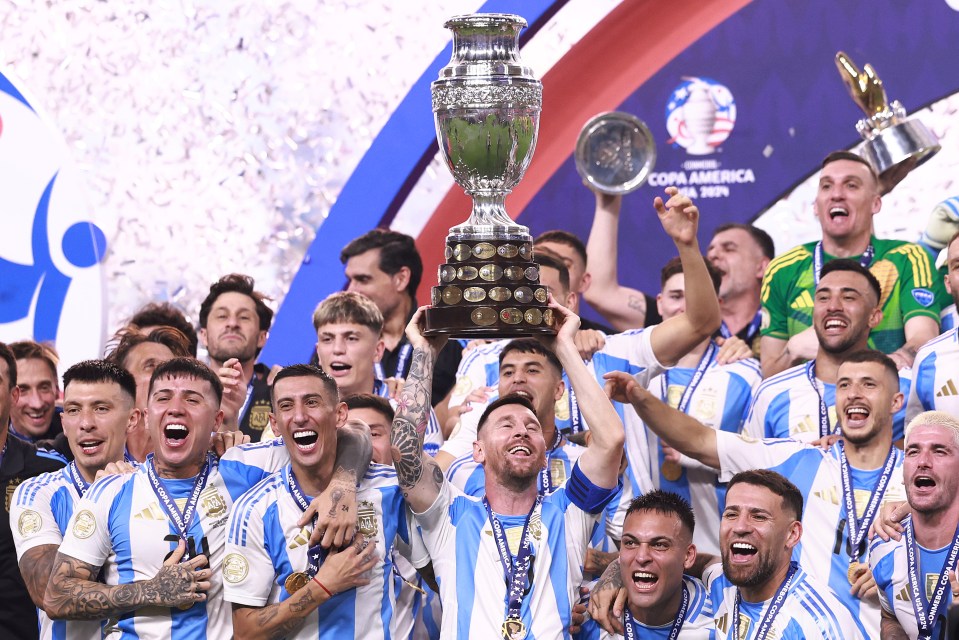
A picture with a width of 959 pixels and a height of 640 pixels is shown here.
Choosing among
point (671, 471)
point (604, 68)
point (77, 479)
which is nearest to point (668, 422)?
point (671, 471)

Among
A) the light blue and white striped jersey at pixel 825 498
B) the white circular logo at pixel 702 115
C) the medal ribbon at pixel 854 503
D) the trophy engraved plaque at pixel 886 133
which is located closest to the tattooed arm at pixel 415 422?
the light blue and white striped jersey at pixel 825 498

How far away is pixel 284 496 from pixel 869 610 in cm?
206

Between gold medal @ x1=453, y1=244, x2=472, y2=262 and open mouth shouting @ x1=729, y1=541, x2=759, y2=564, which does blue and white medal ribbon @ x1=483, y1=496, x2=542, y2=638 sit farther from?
gold medal @ x1=453, y1=244, x2=472, y2=262

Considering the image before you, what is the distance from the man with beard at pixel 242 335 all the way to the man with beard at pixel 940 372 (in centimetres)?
270

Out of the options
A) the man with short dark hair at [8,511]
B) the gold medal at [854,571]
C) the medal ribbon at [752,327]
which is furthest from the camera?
the medal ribbon at [752,327]

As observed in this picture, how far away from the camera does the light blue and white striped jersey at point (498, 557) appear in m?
5.05

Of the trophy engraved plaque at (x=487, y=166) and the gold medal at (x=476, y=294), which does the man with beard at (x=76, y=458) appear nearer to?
the trophy engraved plaque at (x=487, y=166)

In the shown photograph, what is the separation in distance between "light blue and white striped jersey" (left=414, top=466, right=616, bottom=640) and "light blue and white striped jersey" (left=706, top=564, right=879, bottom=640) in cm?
53

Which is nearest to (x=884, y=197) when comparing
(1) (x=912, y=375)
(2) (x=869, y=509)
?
(1) (x=912, y=375)

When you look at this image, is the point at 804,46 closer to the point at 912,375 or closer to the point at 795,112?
the point at 795,112

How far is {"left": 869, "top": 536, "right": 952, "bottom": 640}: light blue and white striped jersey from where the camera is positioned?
504 cm

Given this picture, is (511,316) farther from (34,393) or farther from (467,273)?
(34,393)

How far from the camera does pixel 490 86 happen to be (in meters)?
4.58

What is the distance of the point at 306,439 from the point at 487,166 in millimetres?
1171
